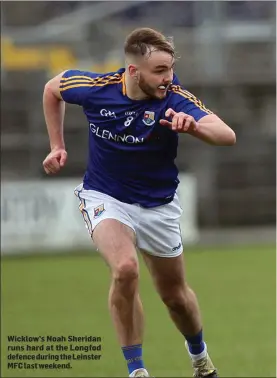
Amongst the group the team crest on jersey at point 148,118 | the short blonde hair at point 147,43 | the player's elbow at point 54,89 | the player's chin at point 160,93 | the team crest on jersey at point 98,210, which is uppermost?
the short blonde hair at point 147,43

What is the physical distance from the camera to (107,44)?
2325 centimetres

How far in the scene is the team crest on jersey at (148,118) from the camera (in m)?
6.56

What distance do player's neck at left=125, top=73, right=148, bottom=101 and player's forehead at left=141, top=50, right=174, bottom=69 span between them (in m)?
0.22

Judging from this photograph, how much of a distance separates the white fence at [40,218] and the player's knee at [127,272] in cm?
1357

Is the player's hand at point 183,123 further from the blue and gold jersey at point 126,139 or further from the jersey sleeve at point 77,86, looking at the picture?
the jersey sleeve at point 77,86

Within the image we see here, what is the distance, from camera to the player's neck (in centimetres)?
662

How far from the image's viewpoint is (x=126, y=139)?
6.70 metres

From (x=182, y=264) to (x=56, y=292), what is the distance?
815 centimetres

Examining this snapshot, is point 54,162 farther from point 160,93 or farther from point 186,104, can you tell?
point 186,104

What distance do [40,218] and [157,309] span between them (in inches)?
292

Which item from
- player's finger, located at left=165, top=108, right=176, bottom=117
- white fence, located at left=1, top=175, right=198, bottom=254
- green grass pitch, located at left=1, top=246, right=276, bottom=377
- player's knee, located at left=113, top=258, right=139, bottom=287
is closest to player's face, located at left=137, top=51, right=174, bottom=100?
player's finger, located at left=165, top=108, right=176, bottom=117

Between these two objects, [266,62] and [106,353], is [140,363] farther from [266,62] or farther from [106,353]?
[266,62]

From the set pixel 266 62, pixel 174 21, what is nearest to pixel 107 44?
pixel 174 21

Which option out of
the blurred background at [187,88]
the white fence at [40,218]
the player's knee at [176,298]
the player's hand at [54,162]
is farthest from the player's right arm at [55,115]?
the white fence at [40,218]
